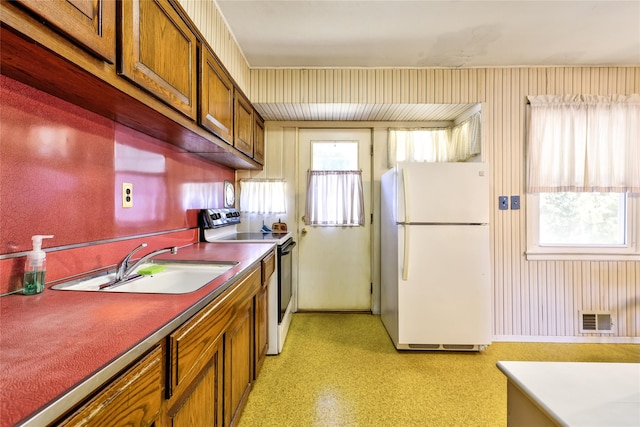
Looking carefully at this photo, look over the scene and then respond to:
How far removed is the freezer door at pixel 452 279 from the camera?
Answer: 225cm

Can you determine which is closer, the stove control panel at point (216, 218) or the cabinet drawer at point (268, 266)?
the cabinet drawer at point (268, 266)

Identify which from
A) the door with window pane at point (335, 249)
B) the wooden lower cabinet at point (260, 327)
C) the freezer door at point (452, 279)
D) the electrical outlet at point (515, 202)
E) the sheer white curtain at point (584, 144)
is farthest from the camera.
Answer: the door with window pane at point (335, 249)

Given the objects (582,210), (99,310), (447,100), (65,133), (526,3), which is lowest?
(99,310)

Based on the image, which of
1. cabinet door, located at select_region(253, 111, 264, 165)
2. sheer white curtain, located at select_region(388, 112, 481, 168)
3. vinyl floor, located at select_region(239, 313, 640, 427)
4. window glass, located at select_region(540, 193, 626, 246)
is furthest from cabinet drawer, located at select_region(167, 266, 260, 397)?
window glass, located at select_region(540, 193, 626, 246)

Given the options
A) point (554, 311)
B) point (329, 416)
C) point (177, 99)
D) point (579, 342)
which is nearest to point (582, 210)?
point (554, 311)

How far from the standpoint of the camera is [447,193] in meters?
2.24

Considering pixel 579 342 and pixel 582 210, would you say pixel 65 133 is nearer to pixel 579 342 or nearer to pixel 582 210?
pixel 582 210

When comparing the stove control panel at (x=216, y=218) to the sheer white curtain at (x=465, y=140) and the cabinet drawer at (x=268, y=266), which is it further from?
the sheer white curtain at (x=465, y=140)

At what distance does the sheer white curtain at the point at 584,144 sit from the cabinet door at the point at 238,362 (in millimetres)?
2648

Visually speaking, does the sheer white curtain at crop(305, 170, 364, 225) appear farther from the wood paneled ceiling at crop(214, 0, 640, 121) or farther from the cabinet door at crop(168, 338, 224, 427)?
the cabinet door at crop(168, 338, 224, 427)

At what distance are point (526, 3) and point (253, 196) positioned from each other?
104 inches

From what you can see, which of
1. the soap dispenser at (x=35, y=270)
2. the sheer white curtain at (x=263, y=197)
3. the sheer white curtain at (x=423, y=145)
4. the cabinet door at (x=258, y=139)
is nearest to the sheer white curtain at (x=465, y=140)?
the sheer white curtain at (x=423, y=145)

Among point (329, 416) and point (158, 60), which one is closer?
point (158, 60)

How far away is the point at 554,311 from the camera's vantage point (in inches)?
100
